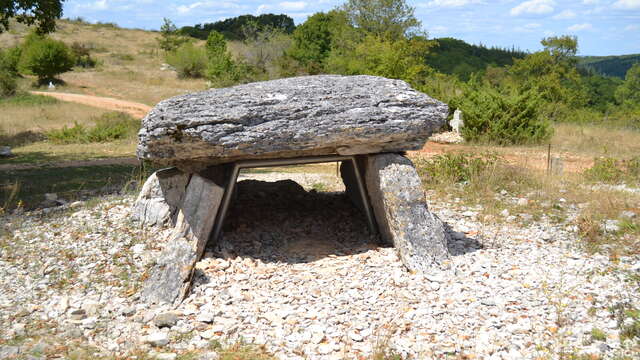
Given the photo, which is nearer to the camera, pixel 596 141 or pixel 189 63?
pixel 596 141

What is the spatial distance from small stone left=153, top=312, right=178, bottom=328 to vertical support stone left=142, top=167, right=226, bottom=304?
0.35m

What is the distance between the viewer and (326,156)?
24.0 feet

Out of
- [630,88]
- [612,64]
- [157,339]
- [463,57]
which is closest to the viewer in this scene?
[157,339]

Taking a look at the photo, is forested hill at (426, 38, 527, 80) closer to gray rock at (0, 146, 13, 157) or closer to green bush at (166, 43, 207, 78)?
green bush at (166, 43, 207, 78)

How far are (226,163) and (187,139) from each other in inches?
54.8

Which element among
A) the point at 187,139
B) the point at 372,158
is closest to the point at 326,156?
the point at 372,158

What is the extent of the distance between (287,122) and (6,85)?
25133 mm

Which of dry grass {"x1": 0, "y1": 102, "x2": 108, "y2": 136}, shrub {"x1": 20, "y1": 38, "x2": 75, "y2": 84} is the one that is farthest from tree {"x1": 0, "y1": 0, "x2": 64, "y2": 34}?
shrub {"x1": 20, "y1": 38, "x2": 75, "y2": 84}

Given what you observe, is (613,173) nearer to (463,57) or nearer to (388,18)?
(388,18)

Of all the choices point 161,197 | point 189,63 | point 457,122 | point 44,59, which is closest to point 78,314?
point 161,197

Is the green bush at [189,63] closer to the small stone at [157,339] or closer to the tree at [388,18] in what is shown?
the tree at [388,18]

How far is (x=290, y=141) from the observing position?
6277 millimetres

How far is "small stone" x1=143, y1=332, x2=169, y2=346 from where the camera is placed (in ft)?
16.8

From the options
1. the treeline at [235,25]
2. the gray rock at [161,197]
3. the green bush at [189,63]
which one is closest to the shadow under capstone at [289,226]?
the gray rock at [161,197]
